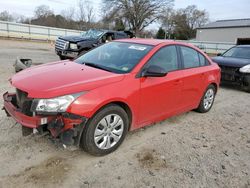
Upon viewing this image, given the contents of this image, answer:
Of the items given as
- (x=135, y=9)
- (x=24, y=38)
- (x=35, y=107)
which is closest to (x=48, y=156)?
(x=35, y=107)

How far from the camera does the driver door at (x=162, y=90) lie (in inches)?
145

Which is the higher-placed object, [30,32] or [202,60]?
[30,32]

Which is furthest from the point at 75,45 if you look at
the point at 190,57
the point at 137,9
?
the point at 137,9

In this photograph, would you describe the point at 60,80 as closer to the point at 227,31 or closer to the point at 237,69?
the point at 237,69

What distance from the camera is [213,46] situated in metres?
33.7

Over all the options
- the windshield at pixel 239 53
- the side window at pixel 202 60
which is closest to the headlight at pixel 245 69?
the windshield at pixel 239 53

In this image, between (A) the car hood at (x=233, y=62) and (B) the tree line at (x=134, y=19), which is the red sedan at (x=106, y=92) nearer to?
(A) the car hood at (x=233, y=62)

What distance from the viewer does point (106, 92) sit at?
314cm

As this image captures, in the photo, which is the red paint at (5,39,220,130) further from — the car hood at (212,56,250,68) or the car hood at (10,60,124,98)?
the car hood at (212,56,250,68)

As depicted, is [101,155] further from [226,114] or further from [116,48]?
[226,114]

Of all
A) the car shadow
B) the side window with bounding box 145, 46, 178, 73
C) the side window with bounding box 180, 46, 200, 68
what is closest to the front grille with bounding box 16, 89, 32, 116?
the side window with bounding box 145, 46, 178, 73

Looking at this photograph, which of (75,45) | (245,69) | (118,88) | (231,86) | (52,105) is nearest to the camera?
(52,105)

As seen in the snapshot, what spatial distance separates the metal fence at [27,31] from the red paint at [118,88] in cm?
2771

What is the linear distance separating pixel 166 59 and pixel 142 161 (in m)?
1.85
